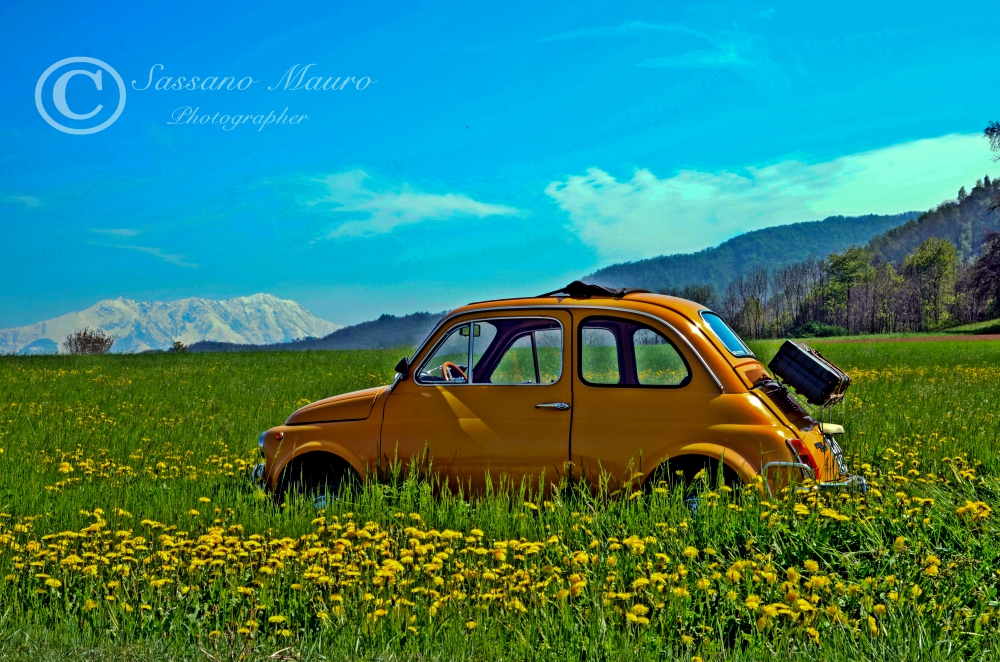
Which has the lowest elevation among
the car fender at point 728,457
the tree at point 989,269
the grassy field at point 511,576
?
the grassy field at point 511,576

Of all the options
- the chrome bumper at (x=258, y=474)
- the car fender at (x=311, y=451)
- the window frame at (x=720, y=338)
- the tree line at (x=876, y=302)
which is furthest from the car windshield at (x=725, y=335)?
the tree line at (x=876, y=302)

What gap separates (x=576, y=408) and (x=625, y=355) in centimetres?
63

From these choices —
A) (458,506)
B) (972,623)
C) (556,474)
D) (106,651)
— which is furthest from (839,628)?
(106,651)

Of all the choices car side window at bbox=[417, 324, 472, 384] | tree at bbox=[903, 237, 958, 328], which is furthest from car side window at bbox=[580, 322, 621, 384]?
tree at bbox=[903, 237, 958, 328]

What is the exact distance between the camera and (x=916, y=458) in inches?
321

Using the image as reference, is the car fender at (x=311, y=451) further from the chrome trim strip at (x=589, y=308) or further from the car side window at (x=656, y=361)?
the car side window at (x=656, y=361)

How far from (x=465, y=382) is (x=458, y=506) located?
113 centimetres

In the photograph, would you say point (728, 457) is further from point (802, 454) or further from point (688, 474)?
point (802, 454)

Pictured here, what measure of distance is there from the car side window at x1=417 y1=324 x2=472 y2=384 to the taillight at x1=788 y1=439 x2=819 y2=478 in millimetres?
2697

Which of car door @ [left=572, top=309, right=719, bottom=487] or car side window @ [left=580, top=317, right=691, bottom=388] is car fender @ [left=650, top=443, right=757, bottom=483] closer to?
car door @ [left=572, top=309, right=719, bottom=487]

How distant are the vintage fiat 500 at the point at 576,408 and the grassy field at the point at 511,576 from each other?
30 centimetres

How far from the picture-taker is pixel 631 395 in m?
5.96

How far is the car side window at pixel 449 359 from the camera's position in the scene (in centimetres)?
671

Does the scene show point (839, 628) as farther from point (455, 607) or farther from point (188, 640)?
point (188, 640)
